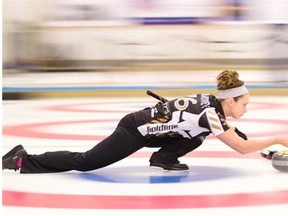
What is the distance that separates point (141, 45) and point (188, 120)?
18.6 ft

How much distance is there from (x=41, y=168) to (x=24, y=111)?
3594mm

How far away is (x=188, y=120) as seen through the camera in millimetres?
3338

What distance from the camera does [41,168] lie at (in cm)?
350

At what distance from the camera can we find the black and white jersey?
3301 mm

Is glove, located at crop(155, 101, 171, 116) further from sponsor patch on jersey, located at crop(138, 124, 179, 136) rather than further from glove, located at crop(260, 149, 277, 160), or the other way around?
glove, located at crop(260, 149, 277, 160)

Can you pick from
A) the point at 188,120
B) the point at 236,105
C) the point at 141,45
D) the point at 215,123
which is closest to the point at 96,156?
the point at 188,120

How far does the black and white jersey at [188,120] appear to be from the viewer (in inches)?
130

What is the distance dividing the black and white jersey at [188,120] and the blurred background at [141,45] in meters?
5.38

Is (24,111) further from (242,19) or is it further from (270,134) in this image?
(242,19)

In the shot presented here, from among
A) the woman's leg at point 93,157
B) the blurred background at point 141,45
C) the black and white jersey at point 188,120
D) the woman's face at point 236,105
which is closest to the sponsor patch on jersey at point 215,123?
the black and white jersey at point 188,120

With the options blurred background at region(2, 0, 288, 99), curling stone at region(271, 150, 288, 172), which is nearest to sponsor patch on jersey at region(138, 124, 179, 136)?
curling stone at region(271, 150, 288, 172)

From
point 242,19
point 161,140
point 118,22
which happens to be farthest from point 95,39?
point 161,140

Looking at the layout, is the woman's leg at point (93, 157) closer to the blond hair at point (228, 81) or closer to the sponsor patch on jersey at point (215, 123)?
the sponsor patch on jersey at point (215, 123)

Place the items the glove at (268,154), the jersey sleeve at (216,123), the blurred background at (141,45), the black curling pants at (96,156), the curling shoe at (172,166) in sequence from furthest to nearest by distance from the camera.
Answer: the blurred background at (141,45) → the glove at (268,154) → the curling shoe at (172,166) → the black curling pants at (96,156) → the jersey sleeve at (216,123)
